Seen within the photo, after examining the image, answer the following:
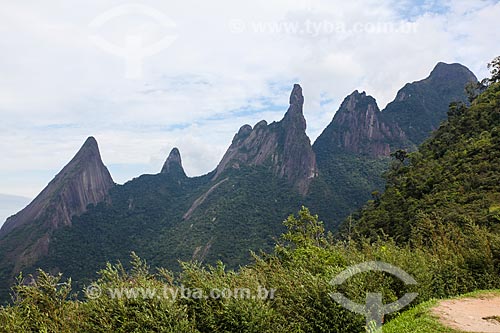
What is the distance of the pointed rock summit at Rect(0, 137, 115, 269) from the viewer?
190ft

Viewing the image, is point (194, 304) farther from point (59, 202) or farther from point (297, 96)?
point (297, 96)

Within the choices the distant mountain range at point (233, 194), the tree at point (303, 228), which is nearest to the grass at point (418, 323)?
the tree at point (303, 228)

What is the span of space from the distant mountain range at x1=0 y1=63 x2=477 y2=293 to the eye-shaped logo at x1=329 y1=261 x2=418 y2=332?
136 ft

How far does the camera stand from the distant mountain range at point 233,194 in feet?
189

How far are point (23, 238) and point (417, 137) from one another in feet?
284

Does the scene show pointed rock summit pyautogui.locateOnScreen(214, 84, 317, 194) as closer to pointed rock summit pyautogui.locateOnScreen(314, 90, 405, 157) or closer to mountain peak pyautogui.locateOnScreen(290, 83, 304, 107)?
mountain peak pyautogui.locateOnScreen(290, 83, 304, 107)

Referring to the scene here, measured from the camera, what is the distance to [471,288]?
9.54 metres

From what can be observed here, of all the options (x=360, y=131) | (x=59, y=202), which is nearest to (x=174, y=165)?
(x=59, y=202)

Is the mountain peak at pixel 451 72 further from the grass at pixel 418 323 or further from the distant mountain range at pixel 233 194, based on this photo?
the grass at pixel 418 323

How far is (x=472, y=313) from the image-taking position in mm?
7047

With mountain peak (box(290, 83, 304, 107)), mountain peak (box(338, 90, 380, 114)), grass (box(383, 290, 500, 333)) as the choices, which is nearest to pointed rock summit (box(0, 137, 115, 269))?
mountain peak (box(290, 83, 304, 107))

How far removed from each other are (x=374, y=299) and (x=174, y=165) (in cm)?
10281

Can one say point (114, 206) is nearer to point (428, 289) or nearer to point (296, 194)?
point (296, 194)

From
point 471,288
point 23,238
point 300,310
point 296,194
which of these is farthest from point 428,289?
point 23,238
